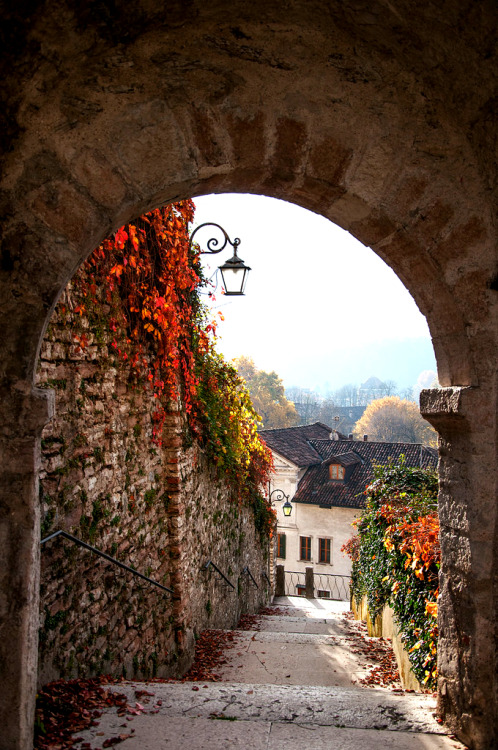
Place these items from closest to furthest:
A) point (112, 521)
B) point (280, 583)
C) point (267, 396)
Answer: point (112, 521) < point (280, 583) < point (267, 396)

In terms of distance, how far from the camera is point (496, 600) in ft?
7.34

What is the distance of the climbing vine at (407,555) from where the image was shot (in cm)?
392

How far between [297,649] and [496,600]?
429 centimetres

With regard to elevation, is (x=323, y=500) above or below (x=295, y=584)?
→ above

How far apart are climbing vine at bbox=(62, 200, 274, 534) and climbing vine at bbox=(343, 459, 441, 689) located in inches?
80.8

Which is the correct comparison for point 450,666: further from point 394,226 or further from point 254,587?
point 254,587

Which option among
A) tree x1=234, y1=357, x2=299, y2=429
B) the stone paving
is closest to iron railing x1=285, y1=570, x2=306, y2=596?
the stone paving

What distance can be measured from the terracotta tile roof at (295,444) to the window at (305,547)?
3762 millimetres

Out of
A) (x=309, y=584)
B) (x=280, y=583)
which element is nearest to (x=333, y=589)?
(x=309, y=584)

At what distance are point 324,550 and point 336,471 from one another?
389cm

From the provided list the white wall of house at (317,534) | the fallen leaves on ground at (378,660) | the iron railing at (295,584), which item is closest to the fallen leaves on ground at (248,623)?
the fallen leaves on ground at (378,660)

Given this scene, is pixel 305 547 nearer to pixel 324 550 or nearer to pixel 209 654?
pixel 324 550

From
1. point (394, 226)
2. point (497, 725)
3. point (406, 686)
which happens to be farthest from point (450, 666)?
point (406, 686)

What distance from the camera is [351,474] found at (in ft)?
84.9
